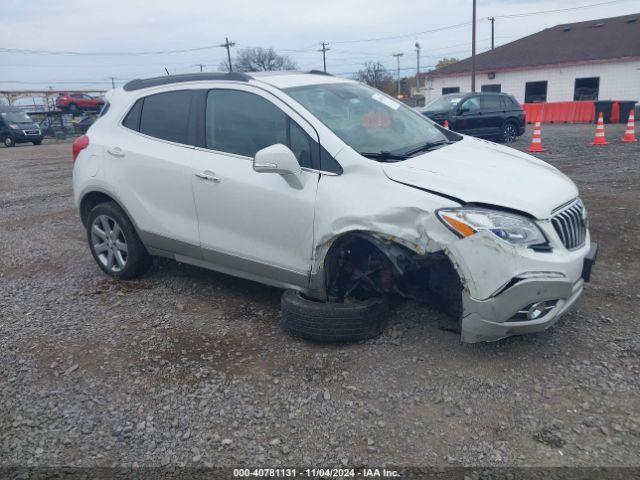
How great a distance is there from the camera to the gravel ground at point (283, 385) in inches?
107

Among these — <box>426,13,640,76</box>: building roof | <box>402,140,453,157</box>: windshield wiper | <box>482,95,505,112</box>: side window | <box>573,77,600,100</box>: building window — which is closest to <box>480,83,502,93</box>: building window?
<box>426,13,640,76</box>: building roof

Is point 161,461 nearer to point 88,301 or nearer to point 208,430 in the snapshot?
point 208,430

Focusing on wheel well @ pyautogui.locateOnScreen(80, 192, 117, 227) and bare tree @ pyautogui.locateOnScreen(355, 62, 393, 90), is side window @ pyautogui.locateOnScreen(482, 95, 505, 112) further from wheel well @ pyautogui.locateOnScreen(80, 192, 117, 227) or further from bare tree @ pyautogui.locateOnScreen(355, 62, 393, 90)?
bare tree @ pyautogui.locateOnScreen(355, 62, 393, 90)

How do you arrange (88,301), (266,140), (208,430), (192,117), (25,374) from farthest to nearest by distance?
(88,301) < (192,117) < (266,140) < (25,374) < (208,430)

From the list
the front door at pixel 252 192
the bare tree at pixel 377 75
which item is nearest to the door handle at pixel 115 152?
the front door at pixel 252 192

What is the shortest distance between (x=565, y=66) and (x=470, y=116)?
22.2 meters

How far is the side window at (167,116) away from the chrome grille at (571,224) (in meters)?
2.82

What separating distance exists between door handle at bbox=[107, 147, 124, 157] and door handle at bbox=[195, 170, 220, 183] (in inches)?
39.5

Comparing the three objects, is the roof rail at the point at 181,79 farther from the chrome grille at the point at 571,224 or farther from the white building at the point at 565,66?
the white building at the point at 565,66

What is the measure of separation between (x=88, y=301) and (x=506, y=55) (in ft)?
126

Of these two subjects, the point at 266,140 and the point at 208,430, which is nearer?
the point at 208,430

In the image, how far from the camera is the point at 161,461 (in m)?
2.68

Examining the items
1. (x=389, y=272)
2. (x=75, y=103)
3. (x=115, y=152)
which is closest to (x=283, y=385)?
(x=389, y=272)

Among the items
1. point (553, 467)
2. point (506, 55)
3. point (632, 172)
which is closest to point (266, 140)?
point (553, 467)
